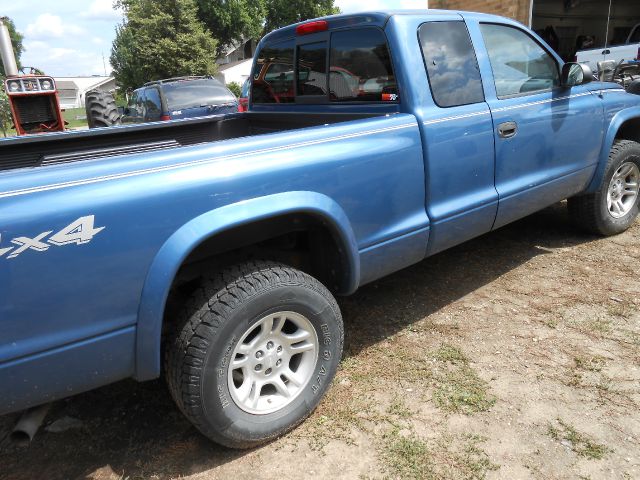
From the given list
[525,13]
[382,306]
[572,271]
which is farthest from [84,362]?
[525,13]

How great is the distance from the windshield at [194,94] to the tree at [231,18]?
32.1 meters

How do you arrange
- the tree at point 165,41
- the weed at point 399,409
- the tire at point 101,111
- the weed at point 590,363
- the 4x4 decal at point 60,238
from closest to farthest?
1. the 4x4 decal at point 60,238
2. the weed at point 399,409
3. the weed at point 590,363
4. the tire at point 101,111
5. the tree at point 165,41

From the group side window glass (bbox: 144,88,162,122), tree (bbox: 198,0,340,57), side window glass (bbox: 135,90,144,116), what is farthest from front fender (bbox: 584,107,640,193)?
tree (bbox: 198,0,340,57)

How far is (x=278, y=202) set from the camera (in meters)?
2.17

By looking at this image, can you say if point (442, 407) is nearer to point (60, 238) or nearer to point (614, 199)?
Result: point (60, 238)

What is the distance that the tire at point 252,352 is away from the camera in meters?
2.09

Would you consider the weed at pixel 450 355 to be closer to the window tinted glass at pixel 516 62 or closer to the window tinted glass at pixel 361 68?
the window tinted glass at pixel 361 68

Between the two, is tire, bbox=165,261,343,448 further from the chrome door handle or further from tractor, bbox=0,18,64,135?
tractor, bbox=0,18,64,135

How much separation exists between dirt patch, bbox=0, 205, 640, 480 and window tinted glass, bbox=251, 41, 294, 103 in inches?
64.0

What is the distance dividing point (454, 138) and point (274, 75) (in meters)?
1.68

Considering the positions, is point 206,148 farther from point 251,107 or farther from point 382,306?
point 251,107

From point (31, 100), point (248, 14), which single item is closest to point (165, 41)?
point (248, 14)

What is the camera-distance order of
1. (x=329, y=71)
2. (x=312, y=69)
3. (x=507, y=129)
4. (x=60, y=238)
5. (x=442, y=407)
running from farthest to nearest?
(x=312, y=69), (x=329, y=71), (x=507, y=129), (x=442, y=407), (x=60, y=238)

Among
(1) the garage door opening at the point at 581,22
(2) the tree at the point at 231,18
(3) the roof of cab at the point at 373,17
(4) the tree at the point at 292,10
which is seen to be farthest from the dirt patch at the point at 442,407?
(4) the tree at the point at 292,10
